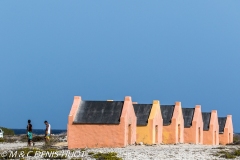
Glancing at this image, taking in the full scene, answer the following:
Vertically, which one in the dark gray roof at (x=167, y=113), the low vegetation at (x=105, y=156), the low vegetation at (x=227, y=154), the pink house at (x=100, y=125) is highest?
the dark gray roof at (x=167, y=113)

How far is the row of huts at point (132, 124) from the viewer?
35.7 m

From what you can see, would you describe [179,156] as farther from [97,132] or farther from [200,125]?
[200,125]

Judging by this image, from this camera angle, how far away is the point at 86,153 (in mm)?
28625

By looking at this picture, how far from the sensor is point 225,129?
6225 centimetres

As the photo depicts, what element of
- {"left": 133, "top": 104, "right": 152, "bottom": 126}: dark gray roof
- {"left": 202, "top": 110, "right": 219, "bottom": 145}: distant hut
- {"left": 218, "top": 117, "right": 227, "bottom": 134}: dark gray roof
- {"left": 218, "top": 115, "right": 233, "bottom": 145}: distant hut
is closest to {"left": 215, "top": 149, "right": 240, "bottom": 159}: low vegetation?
{"left": 133, "top": 104, "right": 152, "bottom": 126}: dark gray roof

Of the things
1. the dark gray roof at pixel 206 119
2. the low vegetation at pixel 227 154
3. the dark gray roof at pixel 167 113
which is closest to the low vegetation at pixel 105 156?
the low vegetation at pixel 227 154

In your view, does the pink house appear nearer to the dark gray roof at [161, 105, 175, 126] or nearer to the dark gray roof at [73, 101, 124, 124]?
the dark gray roof at [73, 101, 124, 124]

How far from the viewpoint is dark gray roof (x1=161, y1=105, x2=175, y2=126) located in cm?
4667

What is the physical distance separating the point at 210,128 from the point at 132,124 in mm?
19948

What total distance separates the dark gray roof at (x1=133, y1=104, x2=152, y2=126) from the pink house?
455 cm

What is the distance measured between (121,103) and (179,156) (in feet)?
33.4

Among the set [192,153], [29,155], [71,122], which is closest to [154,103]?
[71,122]

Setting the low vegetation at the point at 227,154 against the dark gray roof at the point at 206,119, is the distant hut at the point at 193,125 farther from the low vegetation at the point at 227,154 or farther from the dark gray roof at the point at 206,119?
the low vegetation at the point at 227,154

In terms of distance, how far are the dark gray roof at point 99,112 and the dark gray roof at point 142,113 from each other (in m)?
5.00
